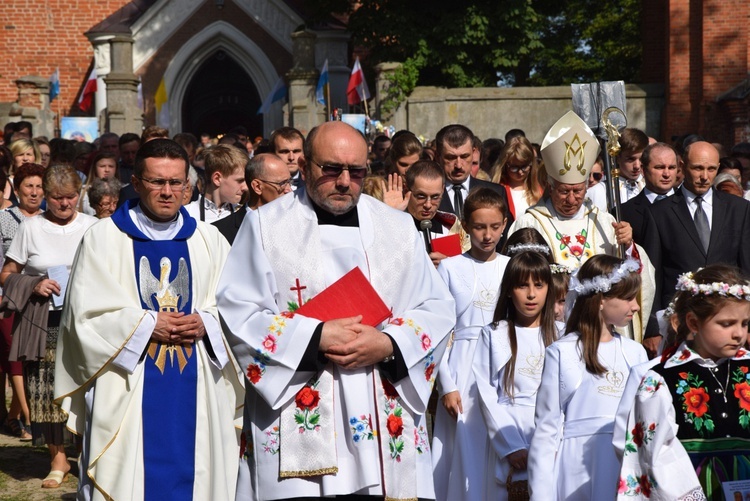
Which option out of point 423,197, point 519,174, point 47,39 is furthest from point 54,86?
point 423,197

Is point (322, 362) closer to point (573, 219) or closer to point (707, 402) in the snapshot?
point (707, 402)

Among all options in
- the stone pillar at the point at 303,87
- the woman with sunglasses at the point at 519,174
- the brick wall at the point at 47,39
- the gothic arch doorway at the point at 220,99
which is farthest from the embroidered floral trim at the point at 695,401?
the brick wall at the point at 47,39

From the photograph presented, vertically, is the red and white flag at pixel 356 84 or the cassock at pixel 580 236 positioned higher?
the red and white flag at pixel 356 84

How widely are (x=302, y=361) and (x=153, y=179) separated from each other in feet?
5.95

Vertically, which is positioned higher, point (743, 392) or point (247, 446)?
point (743, 392)

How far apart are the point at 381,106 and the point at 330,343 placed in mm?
18179

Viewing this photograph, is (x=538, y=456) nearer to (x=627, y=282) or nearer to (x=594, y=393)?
(x=594, y=393)

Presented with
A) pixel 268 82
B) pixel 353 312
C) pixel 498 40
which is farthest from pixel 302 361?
pixel 268 82

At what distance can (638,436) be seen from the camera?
507cm

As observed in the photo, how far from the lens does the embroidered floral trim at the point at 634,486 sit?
5031mm

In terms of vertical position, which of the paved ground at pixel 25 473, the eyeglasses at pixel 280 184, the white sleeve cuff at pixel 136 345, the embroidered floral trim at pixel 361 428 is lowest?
the paved ground at pixel 25 473

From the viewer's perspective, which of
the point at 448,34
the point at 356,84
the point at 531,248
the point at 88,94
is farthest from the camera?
the point at 88,94

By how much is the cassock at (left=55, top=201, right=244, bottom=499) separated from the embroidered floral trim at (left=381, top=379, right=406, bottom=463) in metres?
1.55

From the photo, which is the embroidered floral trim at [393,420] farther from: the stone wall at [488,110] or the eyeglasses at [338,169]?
the stone wall at [488,110]
